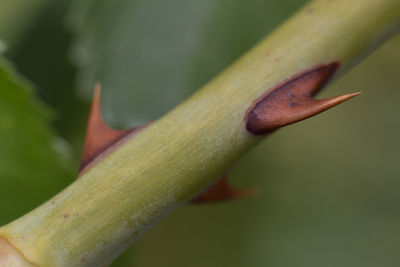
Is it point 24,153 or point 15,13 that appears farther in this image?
point 15,13

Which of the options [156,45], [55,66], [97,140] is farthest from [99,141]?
[55,66]

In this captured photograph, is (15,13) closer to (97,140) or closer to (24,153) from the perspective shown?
(24,153)

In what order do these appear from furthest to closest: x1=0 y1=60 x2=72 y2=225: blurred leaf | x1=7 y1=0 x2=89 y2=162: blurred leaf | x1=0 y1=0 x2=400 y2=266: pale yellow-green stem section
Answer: x1=7 y1=0 x2=89 y2=162: blurred leaf
x1=0 y1=60 x2=72 y2=225: blurred leaf
x1=0 y1=0 x2=400 y2=266: pale yellow-green stem section

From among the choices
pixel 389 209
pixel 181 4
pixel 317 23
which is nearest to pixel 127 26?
pixel 181 4

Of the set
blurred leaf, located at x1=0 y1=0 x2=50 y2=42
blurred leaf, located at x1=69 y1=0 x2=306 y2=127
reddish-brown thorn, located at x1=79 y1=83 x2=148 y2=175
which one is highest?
blurred leaf, located at x1=0 y1=0 x2=50 y2=42

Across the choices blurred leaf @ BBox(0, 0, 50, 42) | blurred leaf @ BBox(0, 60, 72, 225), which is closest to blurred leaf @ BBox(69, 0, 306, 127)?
blurred leaf @ BBox(0, 60, 72, 225)

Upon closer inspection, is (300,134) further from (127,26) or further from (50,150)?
(50,150)

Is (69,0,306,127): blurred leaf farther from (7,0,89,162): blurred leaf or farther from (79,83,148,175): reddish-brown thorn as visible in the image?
(79,83,148,175): reddish-brown thorn
